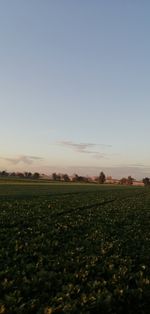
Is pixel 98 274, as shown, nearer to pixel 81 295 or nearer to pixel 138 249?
pixel 81 295

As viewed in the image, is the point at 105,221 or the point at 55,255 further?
the point at 105,221

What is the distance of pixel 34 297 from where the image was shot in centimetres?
901

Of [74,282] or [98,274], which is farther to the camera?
[98,274]

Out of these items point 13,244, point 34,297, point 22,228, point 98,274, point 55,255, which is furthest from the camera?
point 22,228

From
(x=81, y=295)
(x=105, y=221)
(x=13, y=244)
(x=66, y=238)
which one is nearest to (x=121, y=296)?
(x=81, y=295)

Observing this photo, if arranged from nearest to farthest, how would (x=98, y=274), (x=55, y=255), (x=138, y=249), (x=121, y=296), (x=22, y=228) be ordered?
1. (x=121, y=296)
2. (x=98, y=274)
3. (x=55, y=255)
4. (x=138, y=249)
5. (x=22, y=228)

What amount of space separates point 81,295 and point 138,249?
7.21 m

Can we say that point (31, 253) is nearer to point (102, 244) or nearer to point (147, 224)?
point (102, 244)

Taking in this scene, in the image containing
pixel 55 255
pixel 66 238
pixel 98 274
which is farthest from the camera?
pixel 66 238

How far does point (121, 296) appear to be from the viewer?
971 centimetres

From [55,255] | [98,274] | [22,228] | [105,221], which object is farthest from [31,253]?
[105,221]

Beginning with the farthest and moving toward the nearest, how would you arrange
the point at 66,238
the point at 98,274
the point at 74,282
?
the point at 66,238 → the point at 98,274 → the point at 74,282

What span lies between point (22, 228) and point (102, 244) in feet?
17.4

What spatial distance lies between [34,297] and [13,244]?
5949 mm
